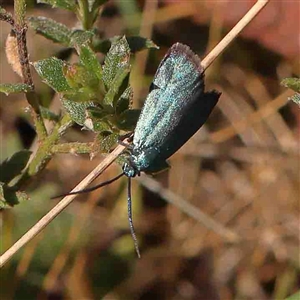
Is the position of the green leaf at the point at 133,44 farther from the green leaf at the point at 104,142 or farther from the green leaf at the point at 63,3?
the green leaf at the point at 104,142

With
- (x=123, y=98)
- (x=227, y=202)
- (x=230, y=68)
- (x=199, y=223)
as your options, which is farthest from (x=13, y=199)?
(x=230, y=68)

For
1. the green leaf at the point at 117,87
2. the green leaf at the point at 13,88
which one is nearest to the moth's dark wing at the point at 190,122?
the green leaf at the point at 117,87

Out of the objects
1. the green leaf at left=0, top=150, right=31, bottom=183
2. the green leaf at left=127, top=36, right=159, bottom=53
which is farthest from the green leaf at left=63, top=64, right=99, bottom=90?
the green leaf at left=0, top=150, right=31, bottom=183

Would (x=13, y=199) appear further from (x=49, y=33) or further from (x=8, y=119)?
(x=8, y=119)

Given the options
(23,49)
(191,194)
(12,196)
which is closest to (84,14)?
(23,49)

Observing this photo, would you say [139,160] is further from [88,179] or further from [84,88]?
[84,88]

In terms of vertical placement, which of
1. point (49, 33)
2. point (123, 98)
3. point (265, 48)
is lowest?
point (123, 98)
